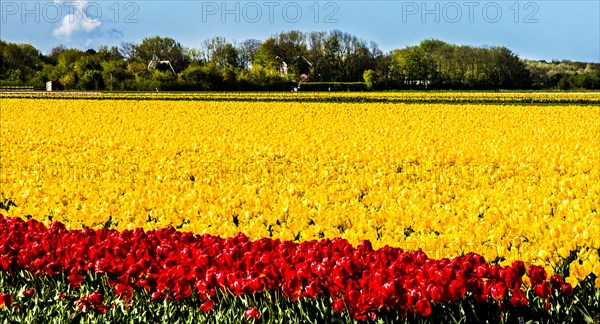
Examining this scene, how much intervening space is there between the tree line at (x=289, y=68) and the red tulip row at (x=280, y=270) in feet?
174

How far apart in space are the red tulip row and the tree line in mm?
52901

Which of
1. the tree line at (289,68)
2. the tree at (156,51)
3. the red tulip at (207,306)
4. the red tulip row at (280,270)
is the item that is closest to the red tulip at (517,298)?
the red tulip row at (280,270)

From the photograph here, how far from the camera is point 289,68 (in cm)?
8075

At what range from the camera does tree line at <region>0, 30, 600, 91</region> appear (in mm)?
60062

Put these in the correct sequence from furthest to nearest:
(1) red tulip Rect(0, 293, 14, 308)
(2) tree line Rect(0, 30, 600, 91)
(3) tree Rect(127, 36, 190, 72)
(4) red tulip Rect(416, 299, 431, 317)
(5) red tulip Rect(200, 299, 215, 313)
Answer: (3) tree Rect(127, 36, 190, 72), (2) tree line Rect(0, 30, 600, 91), (1) red tulip Rect(0, 293, 14, 308), (5) red tulip Rect(200, 299, 215, 313), (4) red tulip Rect(416, 299, 431, 317)

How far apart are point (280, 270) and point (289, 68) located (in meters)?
77.3

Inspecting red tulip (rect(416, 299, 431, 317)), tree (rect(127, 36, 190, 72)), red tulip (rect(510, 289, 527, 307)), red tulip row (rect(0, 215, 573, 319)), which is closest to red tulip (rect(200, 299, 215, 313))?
red tulip row (rect(0, 215, 573, 319))

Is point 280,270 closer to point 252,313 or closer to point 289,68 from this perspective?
point 252,313

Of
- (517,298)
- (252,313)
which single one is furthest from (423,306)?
(252,313)

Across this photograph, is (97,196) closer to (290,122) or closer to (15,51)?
(290,122)

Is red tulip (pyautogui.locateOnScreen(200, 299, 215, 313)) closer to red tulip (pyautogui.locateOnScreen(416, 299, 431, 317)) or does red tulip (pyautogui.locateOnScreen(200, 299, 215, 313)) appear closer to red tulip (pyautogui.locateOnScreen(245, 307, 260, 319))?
red tulip (pyautogui.locateOnScreen(245, 307, 260, 319))

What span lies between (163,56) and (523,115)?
7477cm

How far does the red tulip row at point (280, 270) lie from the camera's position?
390 cm

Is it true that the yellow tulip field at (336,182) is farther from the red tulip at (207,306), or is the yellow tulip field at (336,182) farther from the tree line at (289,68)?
the tree line at (289,68)
